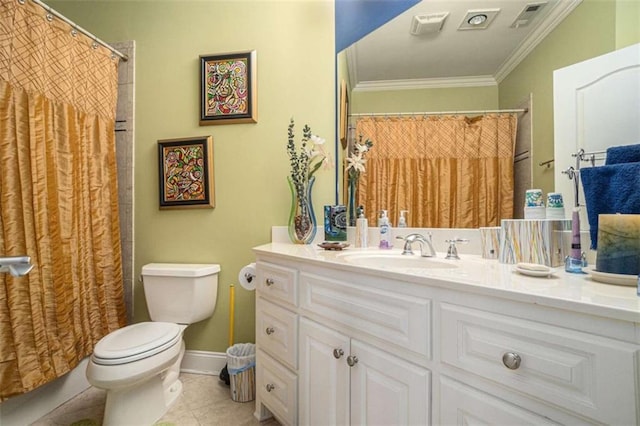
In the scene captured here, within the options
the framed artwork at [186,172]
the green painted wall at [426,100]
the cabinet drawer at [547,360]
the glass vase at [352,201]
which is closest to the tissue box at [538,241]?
the cabinet drawer at [547,360]

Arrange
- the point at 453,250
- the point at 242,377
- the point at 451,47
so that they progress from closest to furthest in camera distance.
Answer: the point at 453,250, the point at 451,47, the point at 242,377

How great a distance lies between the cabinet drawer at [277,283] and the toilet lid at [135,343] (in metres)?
0.53

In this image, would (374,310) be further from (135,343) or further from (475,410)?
(135,343)

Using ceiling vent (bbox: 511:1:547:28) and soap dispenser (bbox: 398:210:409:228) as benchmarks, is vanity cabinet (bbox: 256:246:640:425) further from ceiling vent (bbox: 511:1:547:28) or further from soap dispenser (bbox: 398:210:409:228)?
ceiling vent (bbox: 511:1:547:28)

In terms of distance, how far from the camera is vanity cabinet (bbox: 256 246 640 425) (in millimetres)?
536

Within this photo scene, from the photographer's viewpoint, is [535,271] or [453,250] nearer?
[535,271]

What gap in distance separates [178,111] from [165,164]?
0.38 meters

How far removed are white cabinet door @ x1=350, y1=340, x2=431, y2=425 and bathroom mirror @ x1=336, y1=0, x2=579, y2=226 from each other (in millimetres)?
767

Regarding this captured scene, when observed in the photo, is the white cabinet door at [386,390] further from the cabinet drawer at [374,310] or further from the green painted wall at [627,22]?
the green painted wall at [627,22]

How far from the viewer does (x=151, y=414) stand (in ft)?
4.66

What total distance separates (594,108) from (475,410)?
40.3 inches

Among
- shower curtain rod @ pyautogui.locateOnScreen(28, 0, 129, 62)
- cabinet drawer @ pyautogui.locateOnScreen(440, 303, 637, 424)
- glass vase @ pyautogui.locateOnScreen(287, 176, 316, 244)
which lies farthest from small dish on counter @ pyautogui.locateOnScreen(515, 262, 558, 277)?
shower curtain rod @ pyautogui.locateOnScreen(28, 0, 129, 62)

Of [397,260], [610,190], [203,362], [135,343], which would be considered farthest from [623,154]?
[203,362]

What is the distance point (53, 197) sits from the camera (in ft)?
4.84
